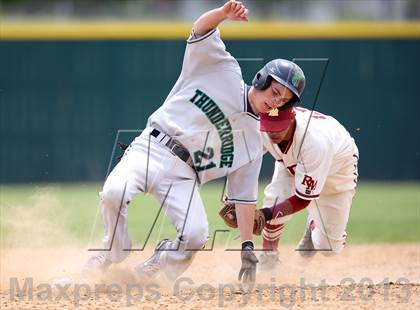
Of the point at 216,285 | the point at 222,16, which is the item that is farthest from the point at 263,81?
the point at 216,285

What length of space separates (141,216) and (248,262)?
4.72 meters

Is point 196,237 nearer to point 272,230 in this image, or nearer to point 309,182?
point 309,182

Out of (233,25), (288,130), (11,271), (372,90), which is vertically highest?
(233,25)

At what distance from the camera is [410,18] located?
1300 centimetres

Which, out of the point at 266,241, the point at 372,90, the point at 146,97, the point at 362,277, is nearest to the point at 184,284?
the point at 266,241

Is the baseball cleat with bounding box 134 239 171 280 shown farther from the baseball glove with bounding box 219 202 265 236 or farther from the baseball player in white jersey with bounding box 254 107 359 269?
the baseball player in white jersey with bounding box 254 107 359 269

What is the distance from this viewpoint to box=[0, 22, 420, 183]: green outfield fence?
40.5 feet

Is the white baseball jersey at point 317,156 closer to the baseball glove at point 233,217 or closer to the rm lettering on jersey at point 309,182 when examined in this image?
the rm lettering on jersey at point 309,182

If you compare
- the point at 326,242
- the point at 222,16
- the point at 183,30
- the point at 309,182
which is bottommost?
the point at 326,242

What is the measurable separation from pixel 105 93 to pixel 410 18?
17.3 feet

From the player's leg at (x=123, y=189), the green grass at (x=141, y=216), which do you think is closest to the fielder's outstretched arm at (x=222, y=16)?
the player's leg at (x=123, y=189)

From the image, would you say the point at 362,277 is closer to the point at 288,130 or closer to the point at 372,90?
the point at 288,130

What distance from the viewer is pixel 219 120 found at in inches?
195

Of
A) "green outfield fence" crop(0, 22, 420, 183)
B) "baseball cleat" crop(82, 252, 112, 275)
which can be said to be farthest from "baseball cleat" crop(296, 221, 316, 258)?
"green outfield fence" crop(0, 22, 420, 183)
